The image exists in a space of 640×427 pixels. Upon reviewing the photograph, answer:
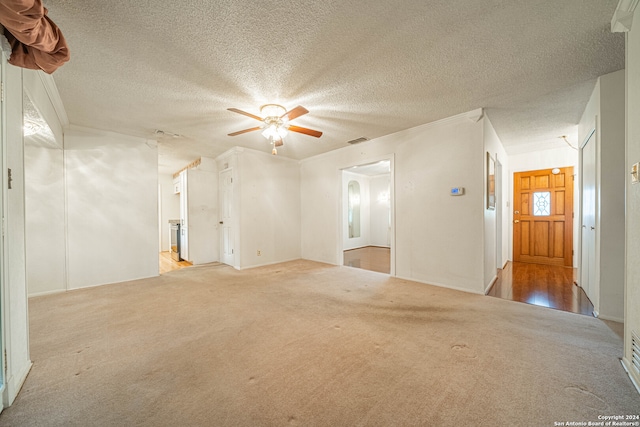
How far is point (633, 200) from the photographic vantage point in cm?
163

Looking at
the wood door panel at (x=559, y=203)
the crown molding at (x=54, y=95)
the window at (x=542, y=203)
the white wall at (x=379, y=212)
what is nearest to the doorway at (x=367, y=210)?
the white wall at (x=379, y=212)

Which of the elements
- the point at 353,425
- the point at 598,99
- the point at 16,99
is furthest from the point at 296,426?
the point at 598,99

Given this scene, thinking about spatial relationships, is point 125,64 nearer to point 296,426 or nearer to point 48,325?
point 48,325

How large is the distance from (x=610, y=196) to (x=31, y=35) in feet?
16.0

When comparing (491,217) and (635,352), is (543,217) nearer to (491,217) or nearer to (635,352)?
(491,217)

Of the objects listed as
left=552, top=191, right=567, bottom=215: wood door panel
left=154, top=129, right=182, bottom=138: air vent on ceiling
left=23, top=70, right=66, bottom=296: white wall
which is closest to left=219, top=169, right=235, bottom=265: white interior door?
left=154, top=129, right=182, bottom=138: air vent on ceiling

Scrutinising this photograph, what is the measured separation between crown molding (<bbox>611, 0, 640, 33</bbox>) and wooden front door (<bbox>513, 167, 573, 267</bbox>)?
4353 millimetres

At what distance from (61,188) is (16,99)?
2.67 meters

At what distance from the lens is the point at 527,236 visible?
17.6 feet

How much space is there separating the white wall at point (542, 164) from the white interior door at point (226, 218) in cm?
611

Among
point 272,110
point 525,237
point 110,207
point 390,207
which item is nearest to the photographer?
point 272,110

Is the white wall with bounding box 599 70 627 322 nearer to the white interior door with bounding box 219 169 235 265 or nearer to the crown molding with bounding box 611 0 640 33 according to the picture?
the crown molding with bounding box 611 0 640 33

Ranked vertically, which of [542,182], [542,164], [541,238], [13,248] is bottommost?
[541,238]

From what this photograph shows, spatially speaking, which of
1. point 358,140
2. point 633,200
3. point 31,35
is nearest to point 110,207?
point 31,35
